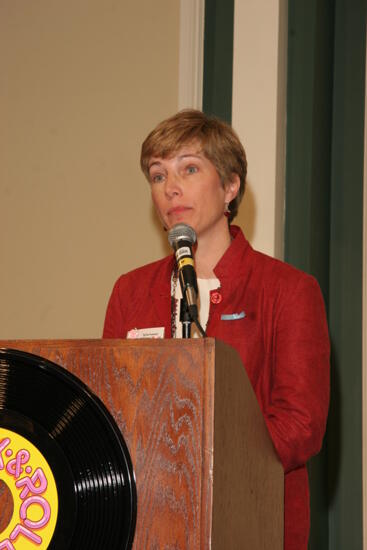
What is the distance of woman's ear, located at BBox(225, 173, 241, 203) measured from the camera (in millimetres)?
2182

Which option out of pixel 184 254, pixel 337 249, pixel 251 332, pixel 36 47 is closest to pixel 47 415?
pixel 184 254

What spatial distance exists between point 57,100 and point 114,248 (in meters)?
0.74

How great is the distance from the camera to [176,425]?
111 centimetres

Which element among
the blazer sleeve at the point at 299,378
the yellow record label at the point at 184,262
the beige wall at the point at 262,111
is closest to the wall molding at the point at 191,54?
the beige wall at the point at 262,111

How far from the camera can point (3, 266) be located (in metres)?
3.38

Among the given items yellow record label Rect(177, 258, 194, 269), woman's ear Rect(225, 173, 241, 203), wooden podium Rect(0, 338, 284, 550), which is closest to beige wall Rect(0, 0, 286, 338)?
woman's ear Rect(225, 173, 241, 203)

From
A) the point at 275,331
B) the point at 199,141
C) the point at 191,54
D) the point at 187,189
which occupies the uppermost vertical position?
the point at 191,54

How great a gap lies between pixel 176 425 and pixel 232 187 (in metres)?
1.19

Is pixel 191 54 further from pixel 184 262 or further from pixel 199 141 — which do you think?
pixel 184 262

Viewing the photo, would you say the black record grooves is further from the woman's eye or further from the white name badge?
the woman's eye

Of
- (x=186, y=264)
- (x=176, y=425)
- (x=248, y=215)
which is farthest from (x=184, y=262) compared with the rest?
(x=248, y=215)

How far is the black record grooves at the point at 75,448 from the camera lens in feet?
3.50

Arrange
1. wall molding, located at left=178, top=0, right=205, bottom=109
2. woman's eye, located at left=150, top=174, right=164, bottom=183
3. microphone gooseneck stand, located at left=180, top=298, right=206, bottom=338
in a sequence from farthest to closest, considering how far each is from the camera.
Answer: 1. wall molding, located at left=178, top=0, right=205, bottom=109
2. woman's eye, located at left=150, top=174, right=164, bottom=183
3. microphone gooseneck stand, located at left=180, top=298, right=206, bottom=338

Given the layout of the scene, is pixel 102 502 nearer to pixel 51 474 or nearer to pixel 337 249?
pixel 51 474
